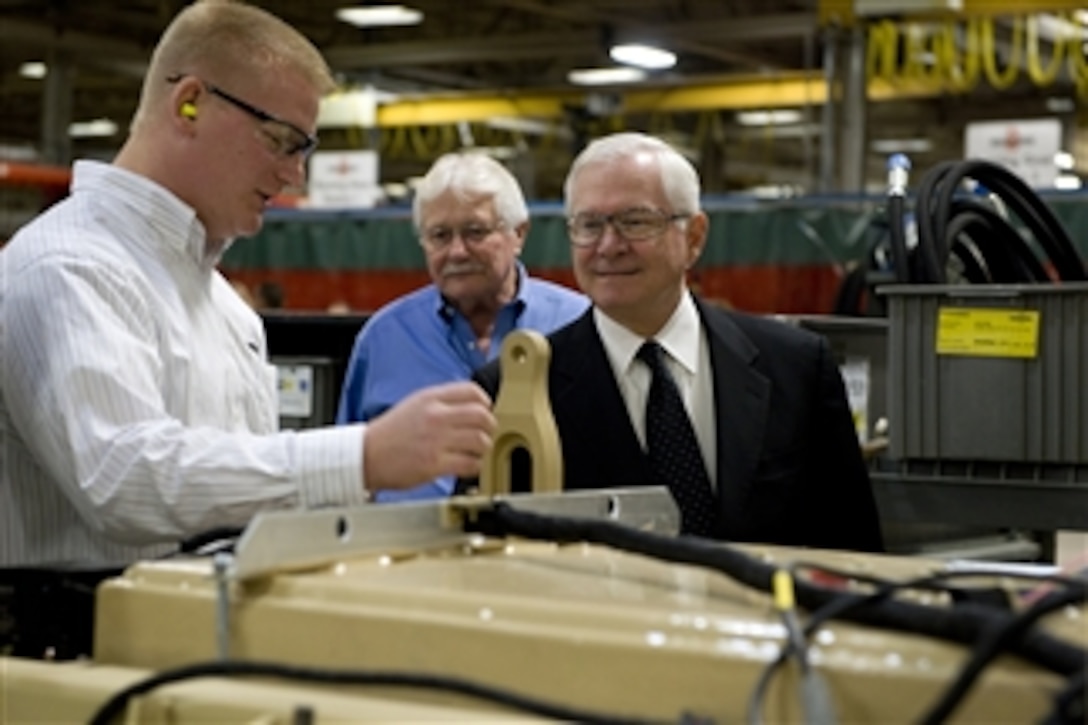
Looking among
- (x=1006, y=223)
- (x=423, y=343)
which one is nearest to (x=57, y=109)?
(x=423, y=343)

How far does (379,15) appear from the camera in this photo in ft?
44.4

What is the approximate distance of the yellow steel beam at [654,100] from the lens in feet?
42.3

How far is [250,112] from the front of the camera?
2443 mm

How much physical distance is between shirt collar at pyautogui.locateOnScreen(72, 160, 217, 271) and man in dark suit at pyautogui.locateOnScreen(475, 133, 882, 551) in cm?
74

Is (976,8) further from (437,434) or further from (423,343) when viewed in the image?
(437,434)

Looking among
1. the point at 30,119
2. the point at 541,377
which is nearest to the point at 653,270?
the point at 541,377

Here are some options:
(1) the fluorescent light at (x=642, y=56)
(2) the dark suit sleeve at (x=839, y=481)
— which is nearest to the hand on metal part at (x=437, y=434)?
(2) the dark suit sleeve at (x=839, y=481)

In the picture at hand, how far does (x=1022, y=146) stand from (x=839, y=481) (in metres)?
6.75

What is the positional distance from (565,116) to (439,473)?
12.7 meters

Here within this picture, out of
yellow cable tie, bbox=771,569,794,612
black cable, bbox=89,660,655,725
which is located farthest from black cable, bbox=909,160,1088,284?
black cable, bbox=89,660,655,725

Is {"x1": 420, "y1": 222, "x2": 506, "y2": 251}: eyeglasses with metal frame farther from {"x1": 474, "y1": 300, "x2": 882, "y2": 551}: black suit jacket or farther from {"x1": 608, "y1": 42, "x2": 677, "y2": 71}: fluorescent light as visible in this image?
{"x1": 608, "y1": 42, "x2": 677, "y2": 71}: fluorescent light

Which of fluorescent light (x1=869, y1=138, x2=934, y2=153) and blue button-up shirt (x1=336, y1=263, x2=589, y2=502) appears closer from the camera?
blue button-up shirt (x1=336, y1=263, x2=589, y2=502)

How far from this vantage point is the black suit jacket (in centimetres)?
290

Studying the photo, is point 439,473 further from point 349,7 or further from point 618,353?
point 349,7
